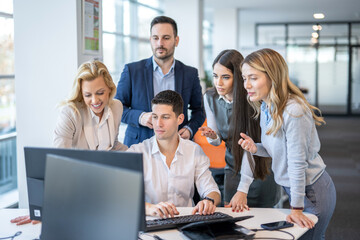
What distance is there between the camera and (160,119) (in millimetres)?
2312

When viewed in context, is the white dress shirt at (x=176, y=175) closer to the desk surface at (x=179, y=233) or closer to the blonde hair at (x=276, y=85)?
the desk surface at (x=179, y=233)

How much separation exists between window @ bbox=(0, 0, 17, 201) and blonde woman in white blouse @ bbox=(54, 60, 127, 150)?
193cm

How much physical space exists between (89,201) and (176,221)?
2.72ft

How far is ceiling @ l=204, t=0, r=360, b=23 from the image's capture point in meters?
9.62

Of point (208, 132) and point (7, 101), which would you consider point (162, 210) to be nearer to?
point (208, 132)

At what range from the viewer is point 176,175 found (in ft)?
7.59

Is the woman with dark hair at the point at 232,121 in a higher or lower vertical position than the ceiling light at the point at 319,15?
lower

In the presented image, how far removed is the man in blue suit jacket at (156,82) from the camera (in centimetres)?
288

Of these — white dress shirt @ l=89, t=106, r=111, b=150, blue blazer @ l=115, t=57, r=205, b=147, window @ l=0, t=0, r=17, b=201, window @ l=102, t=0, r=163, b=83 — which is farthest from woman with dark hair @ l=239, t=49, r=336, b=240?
window @ l=102, t=0, r=163, b=83

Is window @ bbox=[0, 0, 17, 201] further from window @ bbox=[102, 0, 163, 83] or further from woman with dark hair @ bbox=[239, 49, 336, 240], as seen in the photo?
woman with dark hair @ bbox=[239, 49, 336, 240]

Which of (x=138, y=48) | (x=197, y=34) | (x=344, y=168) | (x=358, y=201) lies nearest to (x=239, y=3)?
(x=197, y=34)

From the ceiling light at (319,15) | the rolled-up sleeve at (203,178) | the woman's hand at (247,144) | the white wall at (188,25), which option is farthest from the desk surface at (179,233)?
the ceiling light at (319,15)

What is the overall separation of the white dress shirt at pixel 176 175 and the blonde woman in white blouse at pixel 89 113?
237 mm

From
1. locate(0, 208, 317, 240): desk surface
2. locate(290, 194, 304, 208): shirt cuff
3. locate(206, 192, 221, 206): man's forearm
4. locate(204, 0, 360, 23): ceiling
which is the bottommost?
locate(0, 208, 317, 240): desk surface
